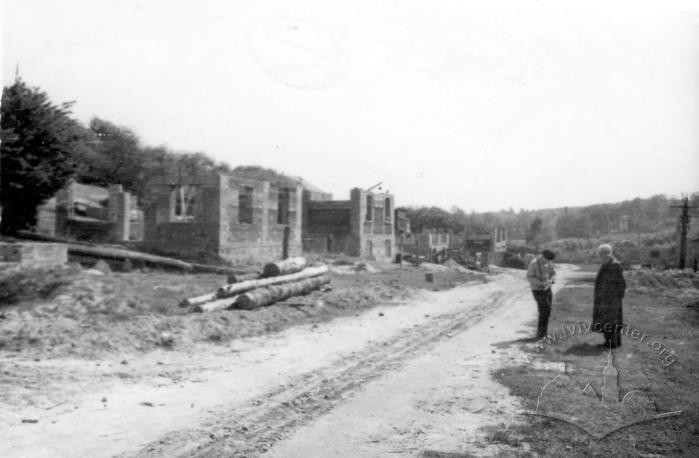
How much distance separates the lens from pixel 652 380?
269 inches

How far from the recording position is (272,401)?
6223mm

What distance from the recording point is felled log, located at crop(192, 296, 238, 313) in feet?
38.6

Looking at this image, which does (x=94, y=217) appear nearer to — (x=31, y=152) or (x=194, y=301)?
(x=31, y=152)

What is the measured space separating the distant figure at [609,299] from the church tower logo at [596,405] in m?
2.07

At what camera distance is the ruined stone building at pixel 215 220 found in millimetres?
22688

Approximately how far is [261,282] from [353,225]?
26096mm

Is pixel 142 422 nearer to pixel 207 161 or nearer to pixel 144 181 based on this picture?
pixel 144 181

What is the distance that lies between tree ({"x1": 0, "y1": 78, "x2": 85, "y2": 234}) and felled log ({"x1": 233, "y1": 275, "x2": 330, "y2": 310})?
352 inches

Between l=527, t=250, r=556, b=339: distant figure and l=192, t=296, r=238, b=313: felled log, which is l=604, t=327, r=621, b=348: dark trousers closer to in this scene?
l=527, t=250, r=556, b=339: distant figure

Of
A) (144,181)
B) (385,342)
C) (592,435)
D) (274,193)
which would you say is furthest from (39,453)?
(144,181)

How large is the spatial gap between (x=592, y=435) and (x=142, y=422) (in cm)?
438

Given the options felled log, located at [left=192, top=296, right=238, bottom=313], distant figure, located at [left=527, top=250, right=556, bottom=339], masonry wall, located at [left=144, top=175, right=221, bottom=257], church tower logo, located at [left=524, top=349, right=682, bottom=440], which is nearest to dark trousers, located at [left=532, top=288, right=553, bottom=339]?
distant figure, located at [left=527, top=250, right=556, bottom=339]

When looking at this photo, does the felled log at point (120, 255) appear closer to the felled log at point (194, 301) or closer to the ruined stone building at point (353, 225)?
the felled log at point (194, 301)

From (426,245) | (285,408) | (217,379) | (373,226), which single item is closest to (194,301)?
(217,379)
